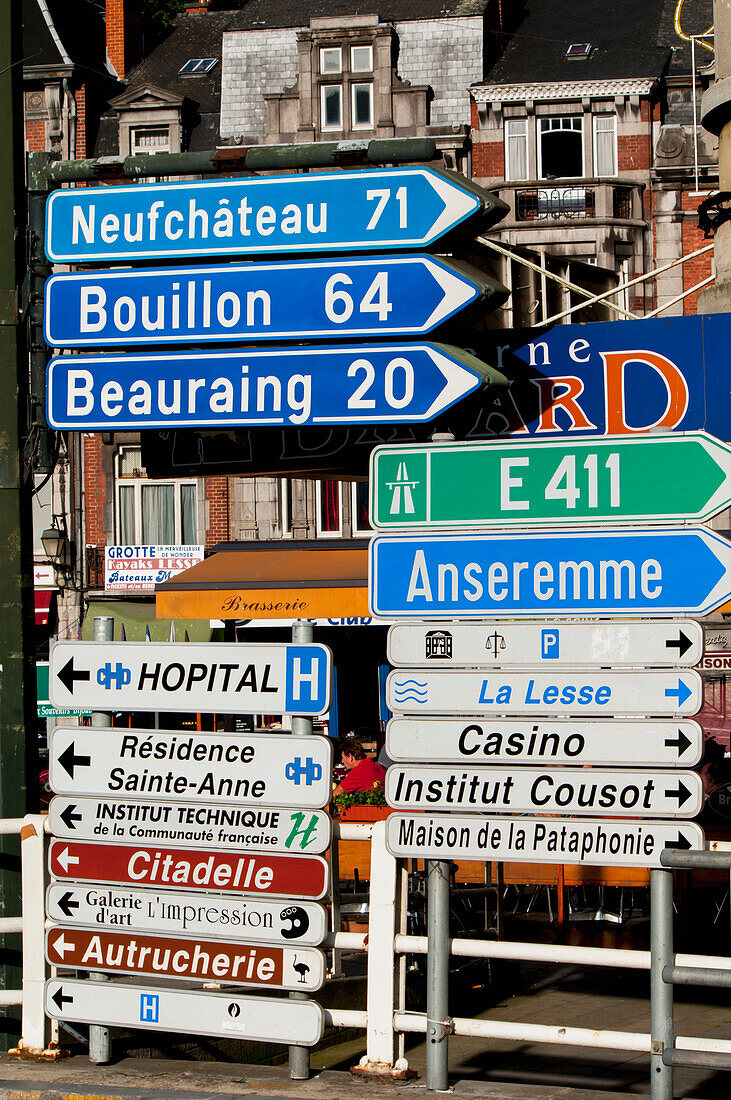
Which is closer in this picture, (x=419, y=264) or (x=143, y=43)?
(x=419, y=264)

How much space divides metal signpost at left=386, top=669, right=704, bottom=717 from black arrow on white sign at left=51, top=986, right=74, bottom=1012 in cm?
216

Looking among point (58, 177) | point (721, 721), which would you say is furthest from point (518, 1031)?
point (721, 721)

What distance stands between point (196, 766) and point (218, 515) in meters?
23.7

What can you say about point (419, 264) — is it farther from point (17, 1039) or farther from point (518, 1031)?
point (17, 1039)

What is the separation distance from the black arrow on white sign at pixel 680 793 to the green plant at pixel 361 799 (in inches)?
247

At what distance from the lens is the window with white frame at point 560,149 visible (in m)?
29.1

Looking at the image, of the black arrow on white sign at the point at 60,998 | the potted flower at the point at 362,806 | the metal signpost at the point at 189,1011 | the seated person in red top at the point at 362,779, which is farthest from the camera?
the seated person in red top at the point at 362,779

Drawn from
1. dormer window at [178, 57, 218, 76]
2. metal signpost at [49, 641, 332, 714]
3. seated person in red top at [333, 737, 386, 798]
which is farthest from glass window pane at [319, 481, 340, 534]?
metal signpost at [49, 641, 332, 714]

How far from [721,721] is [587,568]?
1775 cm

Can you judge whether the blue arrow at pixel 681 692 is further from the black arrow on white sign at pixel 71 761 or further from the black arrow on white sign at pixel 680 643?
the black arrow on white sign at pixel 71 761

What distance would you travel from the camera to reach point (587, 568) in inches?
228

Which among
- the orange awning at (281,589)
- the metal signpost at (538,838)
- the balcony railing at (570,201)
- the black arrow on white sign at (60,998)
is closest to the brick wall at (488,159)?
the balcony railing at (570,201)

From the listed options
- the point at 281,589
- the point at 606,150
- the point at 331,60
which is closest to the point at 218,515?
the point at 331,60

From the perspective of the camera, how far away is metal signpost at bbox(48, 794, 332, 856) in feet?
19.7
